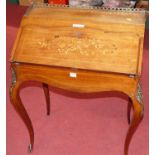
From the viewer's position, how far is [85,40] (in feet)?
4.77

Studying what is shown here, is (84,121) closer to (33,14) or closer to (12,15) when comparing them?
(33,14)

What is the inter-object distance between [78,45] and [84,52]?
5 cm

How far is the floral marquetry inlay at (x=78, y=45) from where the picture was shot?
142 cm

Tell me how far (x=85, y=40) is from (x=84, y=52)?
0.23ft

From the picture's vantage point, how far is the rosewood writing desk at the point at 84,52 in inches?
53.5

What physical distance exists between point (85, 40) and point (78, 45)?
0.04 m

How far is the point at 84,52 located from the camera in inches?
56.0

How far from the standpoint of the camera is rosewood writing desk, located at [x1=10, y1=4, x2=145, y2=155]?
53.5 inches

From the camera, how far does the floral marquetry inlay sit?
55.8 inches

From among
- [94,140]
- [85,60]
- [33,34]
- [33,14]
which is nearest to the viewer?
[85,60]

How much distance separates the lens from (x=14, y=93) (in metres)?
1.57

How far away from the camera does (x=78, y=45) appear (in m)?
1.45
